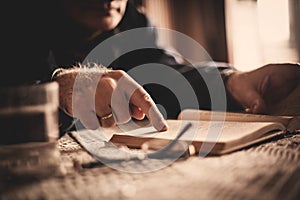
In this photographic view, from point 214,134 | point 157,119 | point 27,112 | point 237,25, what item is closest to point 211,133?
point 214,134

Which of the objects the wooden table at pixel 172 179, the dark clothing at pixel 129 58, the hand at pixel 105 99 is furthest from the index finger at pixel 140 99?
the dark clothing at pixel 129 58

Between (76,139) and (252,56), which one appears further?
(252,56)

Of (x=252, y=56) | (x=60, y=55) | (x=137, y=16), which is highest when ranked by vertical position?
(x=137, y=16)

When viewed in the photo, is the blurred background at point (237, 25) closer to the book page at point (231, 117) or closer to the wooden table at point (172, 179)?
the book page at point (231, 117)

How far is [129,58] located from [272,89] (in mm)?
693

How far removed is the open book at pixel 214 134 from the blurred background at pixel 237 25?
162 centimetres

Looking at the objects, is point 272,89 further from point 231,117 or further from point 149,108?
point 149,108

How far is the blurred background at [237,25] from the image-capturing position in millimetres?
2539

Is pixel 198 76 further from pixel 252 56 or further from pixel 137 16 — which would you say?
pixel 252 56

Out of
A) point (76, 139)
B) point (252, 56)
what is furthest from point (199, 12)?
point (76, 139)

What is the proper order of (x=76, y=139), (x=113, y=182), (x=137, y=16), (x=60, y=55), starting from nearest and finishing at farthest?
(x=113, y=182)
(x=76, y=139)
(x=60, y=55)
(x=137, y=16)

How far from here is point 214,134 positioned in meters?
0.75

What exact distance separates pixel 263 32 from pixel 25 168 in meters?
2.69

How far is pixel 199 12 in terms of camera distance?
100 inches
